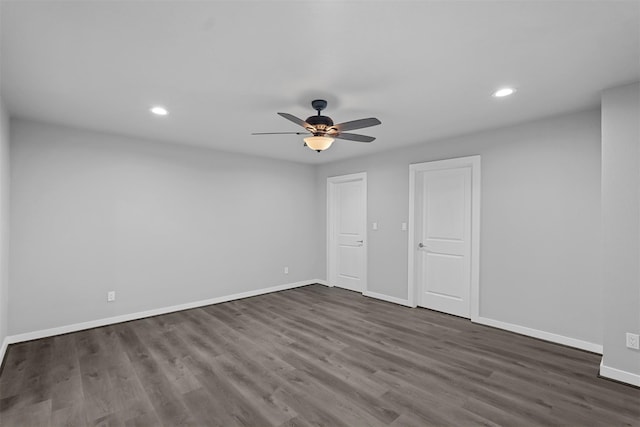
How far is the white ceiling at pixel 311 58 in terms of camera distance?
5.32 ft

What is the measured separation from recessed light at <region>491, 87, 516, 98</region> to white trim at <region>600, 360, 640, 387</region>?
252 cm

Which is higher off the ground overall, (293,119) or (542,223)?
(293,119)

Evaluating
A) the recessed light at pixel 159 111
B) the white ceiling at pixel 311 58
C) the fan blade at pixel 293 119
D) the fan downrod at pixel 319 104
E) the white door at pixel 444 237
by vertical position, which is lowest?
the white door at pixel 444 237

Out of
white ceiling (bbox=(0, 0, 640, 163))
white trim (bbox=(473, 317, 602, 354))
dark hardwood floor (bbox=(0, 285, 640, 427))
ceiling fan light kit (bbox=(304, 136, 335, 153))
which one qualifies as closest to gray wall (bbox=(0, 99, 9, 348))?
white ceiling (bbox=(0, 0, 640, 163))

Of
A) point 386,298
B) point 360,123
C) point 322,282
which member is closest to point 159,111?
point 360,123

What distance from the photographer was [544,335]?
3334 mm

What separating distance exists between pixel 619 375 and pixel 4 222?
5.86m

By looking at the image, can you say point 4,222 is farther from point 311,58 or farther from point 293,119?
point 311,58

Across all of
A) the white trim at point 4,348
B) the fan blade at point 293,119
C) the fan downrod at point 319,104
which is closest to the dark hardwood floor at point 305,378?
the white trim at point 4,348

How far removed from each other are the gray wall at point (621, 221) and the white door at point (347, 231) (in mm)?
3250

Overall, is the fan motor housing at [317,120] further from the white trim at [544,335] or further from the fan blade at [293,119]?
the white trim at [544,335]

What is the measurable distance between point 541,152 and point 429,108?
1491 millimetres

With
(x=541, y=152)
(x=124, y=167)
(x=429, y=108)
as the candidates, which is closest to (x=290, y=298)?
(x=124, y=167)

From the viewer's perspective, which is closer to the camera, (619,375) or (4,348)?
(619,375)
